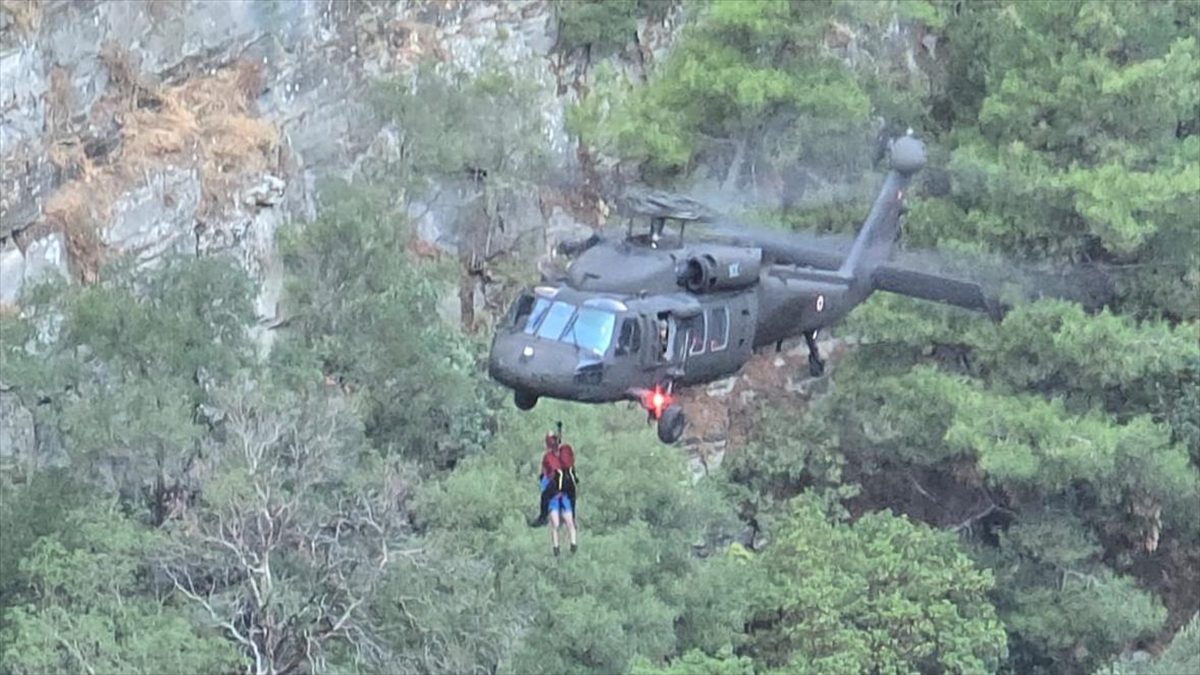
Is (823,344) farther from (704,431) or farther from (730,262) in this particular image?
(730,262)

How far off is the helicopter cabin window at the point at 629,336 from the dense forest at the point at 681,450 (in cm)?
881

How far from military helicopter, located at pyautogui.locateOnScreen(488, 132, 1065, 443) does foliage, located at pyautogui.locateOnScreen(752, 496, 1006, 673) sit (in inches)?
390

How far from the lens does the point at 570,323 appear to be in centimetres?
1778

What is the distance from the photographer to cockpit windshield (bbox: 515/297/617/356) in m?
17.6

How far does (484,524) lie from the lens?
1101 inches

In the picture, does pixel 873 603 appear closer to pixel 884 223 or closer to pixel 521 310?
pixel 884 223

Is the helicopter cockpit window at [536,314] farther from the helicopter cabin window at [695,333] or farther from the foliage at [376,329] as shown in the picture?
the foliage at [376,329]

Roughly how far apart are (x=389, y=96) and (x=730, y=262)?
14.1 metres

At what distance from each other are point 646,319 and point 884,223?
4.77 metres

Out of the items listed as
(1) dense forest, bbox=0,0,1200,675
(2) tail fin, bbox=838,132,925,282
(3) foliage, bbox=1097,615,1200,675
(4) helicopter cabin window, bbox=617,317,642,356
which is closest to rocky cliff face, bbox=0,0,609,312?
(1) dense forest, bbox=0,0,1200,675

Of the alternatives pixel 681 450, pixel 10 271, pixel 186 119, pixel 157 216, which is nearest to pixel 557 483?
pixel 10 271

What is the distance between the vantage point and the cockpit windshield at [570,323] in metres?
17.6

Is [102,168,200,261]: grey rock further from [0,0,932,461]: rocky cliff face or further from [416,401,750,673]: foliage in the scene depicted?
[416,401,750,673]: foliage

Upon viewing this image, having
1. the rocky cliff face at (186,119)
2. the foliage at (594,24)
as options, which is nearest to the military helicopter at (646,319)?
the rocky cliff face at (186,119)
